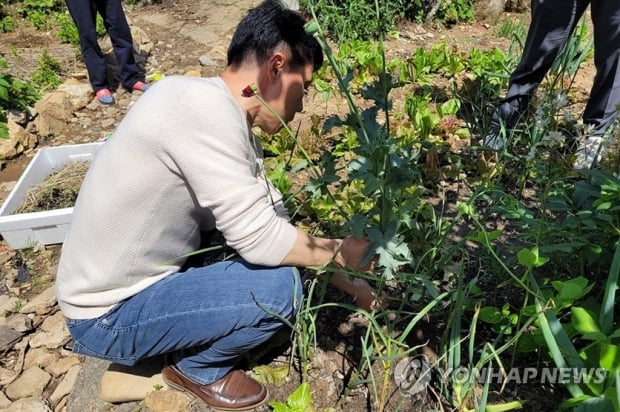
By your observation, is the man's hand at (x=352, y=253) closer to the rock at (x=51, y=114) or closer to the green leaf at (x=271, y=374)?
the green leaf at (x=271, y=374)

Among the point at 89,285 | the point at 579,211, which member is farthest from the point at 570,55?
the point at 89,285

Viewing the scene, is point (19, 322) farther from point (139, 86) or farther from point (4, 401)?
point (139, 86)

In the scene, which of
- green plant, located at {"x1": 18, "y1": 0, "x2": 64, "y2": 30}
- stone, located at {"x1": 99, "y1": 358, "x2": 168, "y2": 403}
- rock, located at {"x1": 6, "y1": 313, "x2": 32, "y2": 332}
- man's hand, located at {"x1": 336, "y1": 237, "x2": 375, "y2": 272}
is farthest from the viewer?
green plant, located at {"x1": 18, "y1": 0, "x2": 64, "y2": 30}

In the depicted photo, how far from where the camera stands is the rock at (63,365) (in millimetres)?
1813

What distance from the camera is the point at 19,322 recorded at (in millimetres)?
1972

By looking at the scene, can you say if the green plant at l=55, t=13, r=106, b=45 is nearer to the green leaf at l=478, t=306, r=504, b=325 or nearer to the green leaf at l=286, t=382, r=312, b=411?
the green leaf at l=286, t=382, r=312, b=411

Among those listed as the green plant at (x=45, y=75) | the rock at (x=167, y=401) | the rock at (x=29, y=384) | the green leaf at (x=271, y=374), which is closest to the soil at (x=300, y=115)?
the green leaf at (x=271, y=374)

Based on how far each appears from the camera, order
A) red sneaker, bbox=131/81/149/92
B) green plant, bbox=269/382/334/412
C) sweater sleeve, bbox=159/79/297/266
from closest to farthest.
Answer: sweater sleeve, bbox=159/79/297/266 → green plant, bbox=269/382/334/412 → red sneaker, bbox=131/81/149/92

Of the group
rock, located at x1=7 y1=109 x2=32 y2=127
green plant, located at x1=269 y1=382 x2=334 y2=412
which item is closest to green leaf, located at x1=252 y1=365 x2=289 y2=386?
green plant, located at x1=269 y1=382 x2=334 y2=412

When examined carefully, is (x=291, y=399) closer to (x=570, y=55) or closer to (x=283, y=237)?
(x=283, y=237)

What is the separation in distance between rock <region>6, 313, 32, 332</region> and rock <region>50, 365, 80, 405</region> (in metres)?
0.32

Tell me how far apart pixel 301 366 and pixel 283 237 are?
1.87ft

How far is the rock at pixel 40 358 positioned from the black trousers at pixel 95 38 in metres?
Answer: 2.29

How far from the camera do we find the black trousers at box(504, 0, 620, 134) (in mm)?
2266
